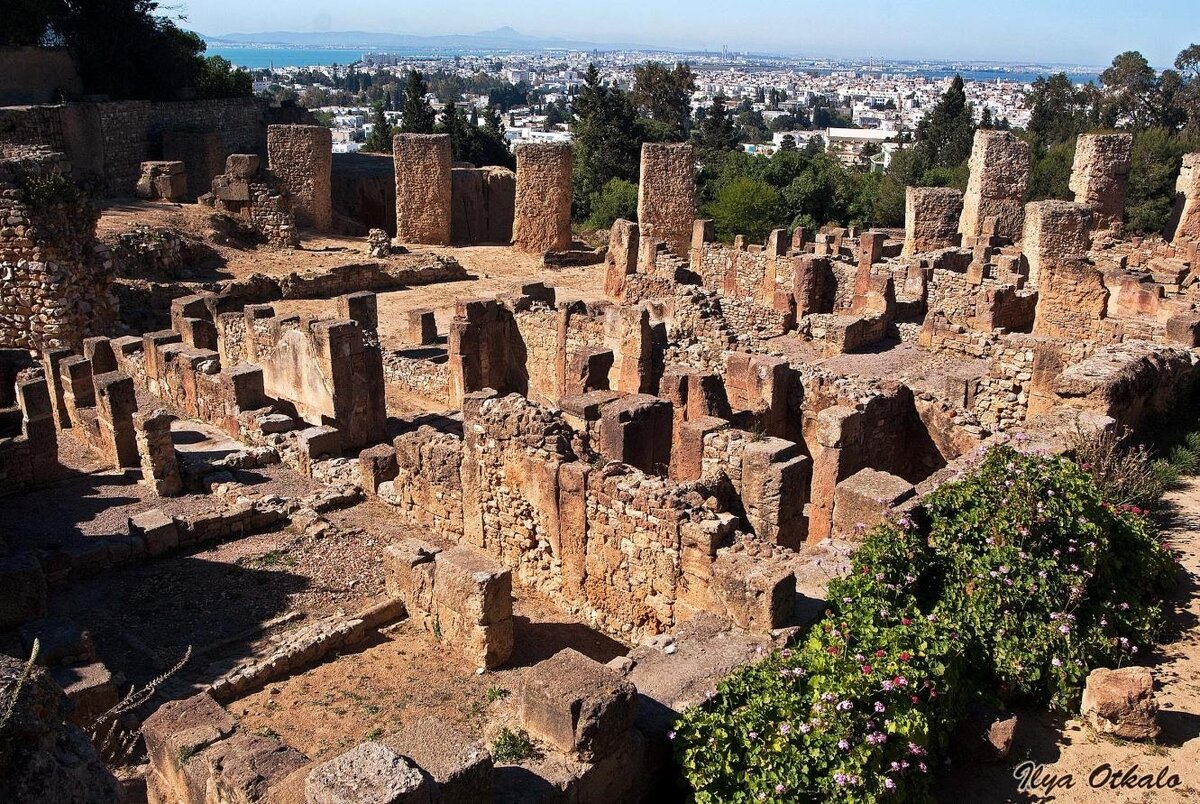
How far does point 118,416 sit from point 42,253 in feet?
17.8

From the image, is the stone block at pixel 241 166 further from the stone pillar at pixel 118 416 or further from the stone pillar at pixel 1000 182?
the stone pillar at pixel 1000 182

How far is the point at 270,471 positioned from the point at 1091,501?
1083 centimetres

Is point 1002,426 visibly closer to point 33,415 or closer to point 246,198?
point 33,415

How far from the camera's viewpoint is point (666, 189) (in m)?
31.2

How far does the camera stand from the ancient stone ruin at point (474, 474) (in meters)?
7.29

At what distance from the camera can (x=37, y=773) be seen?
15.5 ft

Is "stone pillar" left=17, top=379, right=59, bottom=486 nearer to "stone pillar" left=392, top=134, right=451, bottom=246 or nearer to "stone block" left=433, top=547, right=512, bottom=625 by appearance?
"stone block" left=433, top=547, right=512, bottom=625

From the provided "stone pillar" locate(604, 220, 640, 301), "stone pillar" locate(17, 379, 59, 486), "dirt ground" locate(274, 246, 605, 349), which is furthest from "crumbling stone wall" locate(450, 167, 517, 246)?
"stone pillar" locate(17, 379, 59, 486)

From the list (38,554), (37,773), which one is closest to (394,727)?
(37,773)

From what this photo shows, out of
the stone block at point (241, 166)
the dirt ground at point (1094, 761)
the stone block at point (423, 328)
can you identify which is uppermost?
the stone block at point (241, 166)

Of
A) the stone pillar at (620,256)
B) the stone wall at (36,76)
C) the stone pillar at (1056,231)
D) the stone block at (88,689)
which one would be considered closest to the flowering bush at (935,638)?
the stone block at (88,689)

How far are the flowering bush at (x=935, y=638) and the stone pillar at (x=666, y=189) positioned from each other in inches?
878

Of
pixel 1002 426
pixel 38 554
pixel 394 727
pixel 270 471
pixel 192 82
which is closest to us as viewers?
pixel 394 727

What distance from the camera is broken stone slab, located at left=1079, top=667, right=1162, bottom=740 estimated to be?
289 inches
